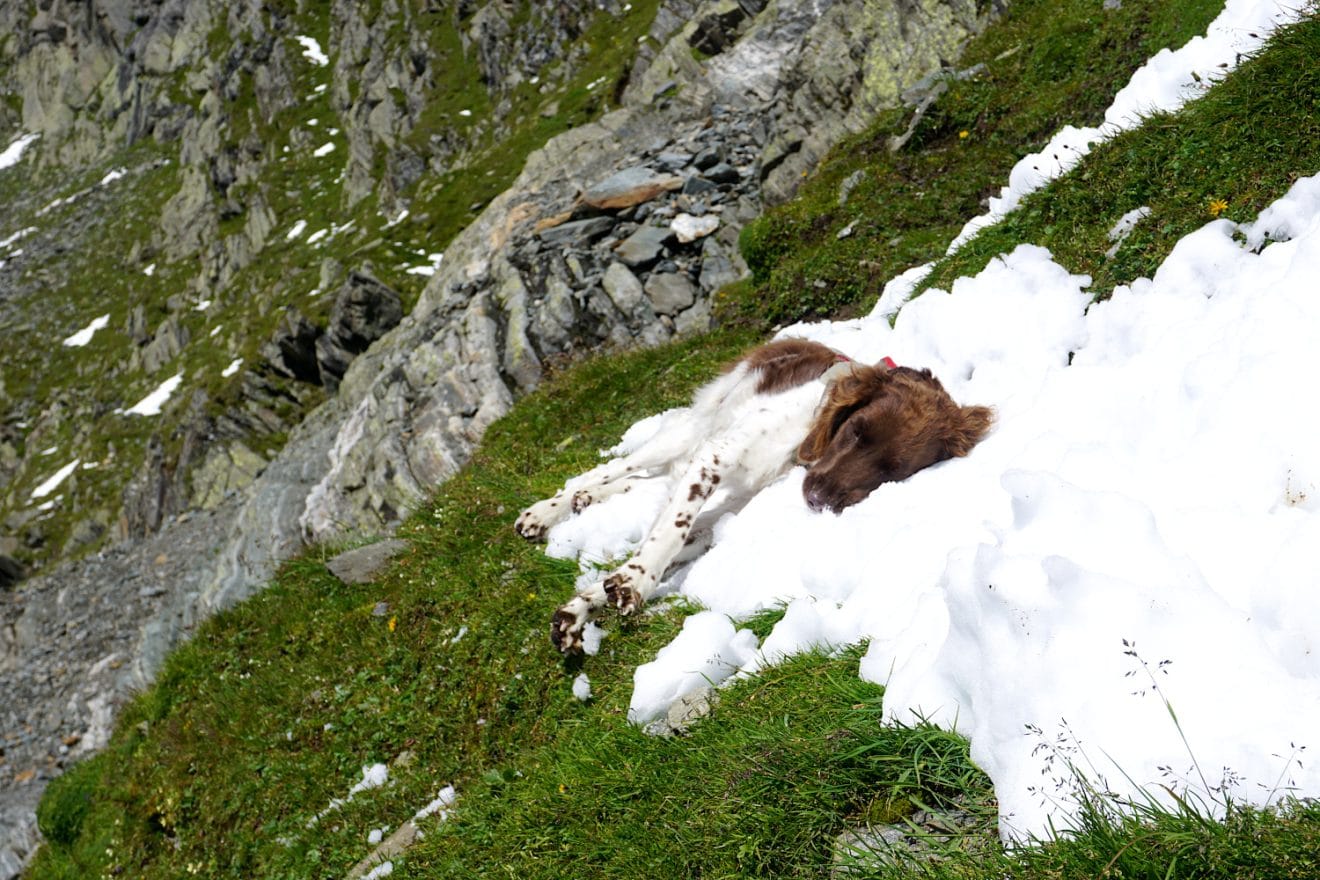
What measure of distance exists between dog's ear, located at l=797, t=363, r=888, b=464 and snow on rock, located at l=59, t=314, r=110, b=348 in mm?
128176

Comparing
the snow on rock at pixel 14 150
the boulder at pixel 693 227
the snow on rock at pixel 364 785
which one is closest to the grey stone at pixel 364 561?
the snow on rock at pixel 364 785

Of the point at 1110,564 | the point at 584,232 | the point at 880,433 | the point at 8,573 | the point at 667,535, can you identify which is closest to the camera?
the point at 1110,564

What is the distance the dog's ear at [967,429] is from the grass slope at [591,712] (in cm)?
151

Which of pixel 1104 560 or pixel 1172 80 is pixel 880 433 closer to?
pixel 1104 560

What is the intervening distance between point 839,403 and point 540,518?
2884 mm

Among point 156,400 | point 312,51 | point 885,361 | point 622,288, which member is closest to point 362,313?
point 622,288

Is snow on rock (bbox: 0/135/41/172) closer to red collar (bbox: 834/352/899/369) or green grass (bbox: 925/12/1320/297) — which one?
red collar (bbox: 834/352/899/369)

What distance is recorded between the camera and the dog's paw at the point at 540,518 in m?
7.10

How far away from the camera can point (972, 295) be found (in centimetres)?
663

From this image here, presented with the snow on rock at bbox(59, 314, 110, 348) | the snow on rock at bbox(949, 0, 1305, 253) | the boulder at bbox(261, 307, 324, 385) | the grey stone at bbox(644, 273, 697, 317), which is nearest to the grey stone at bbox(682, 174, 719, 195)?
the grey stone at bbox(644, 273, 697, 317)

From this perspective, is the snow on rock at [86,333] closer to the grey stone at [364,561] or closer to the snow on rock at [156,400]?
the snow on rock at [156,400]

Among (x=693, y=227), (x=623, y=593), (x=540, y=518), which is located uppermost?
(x=623, y=593)

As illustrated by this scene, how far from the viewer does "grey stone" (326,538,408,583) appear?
8.80 m

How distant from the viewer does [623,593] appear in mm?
5328
